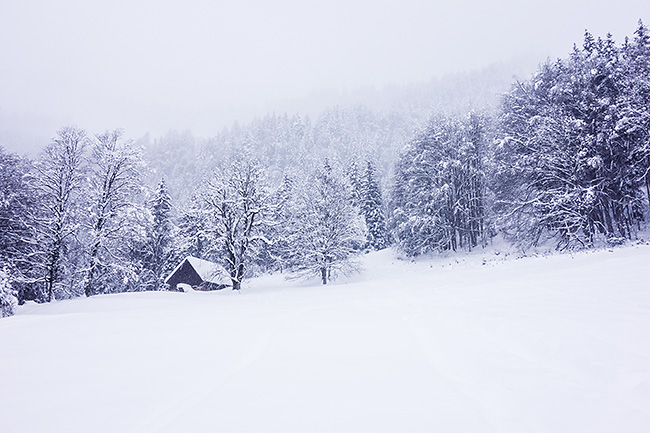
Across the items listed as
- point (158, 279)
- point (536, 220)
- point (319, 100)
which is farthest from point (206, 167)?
point (319, 100)

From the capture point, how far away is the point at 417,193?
29.5 m

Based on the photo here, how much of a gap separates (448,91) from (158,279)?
129 meters

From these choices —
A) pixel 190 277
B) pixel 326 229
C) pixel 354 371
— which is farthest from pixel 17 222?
pixel 354 371

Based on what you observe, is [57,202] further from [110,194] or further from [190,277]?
[190,277]

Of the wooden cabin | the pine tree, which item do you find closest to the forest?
the wooden cabin

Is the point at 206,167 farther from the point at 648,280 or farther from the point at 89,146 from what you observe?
the point at 648,280

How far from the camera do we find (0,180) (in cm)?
1930

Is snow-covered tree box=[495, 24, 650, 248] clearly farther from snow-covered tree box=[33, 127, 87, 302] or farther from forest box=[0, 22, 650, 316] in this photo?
snow-covered tree box=[33, 127, 87, 302]

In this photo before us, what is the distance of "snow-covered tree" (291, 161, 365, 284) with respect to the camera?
24.5 metres

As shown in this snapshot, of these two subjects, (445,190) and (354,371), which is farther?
(445,190)

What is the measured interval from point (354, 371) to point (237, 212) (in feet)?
71.6

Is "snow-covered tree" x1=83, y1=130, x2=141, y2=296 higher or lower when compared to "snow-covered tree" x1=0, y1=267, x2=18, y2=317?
higher

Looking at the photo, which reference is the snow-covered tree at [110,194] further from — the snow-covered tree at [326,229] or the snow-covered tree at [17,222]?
the snow-covered tree at [326,229]

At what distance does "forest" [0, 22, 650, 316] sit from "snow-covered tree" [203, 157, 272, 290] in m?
0.11
